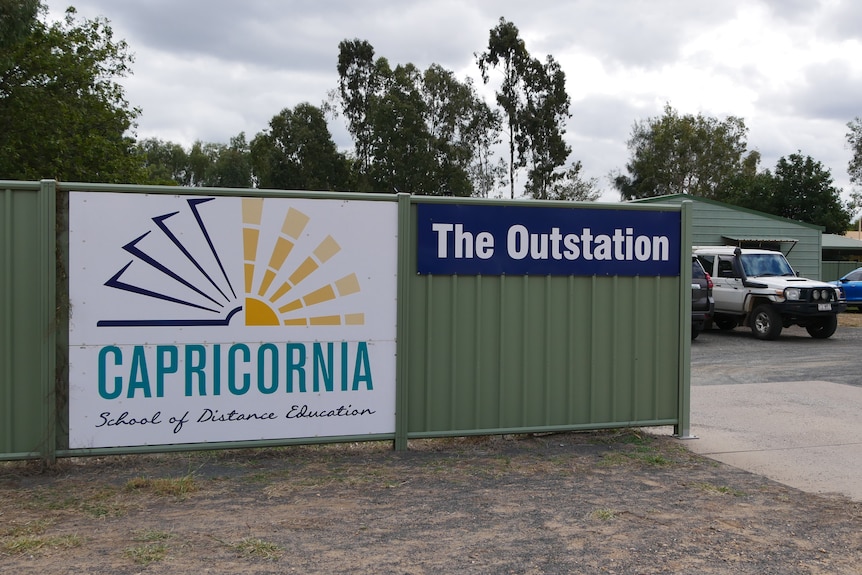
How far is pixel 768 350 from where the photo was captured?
15820 mm

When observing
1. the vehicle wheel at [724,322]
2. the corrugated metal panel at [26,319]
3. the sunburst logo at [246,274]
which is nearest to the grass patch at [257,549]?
the sunburst logo at [246,274]

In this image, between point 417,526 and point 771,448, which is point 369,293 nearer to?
point 417,526

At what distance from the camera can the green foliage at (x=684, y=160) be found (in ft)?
211

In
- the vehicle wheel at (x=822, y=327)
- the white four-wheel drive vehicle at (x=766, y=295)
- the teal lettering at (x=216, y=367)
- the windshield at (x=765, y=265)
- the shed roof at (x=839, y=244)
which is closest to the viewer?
the teal lettering at (x=216, y=367)

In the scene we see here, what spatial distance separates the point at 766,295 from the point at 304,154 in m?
35.3

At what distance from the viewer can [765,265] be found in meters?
18.5

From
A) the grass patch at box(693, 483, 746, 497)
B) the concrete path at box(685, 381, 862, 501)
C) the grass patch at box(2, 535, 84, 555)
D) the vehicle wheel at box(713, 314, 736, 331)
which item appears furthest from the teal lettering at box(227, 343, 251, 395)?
the vehicle wheel at box(713, 314, 736, 331)

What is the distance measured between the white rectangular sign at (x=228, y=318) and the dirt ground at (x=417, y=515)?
38cm

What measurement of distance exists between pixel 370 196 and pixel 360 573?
10.3 feet

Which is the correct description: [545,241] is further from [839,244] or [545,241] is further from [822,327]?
[839,244]

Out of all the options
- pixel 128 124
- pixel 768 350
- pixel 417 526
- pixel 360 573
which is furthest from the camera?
pixel 128 124

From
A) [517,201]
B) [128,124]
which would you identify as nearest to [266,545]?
[517,201]

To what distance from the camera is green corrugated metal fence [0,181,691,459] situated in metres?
5.82

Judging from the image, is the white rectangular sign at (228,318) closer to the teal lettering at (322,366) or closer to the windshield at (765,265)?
the teal lettering at (322,366)
